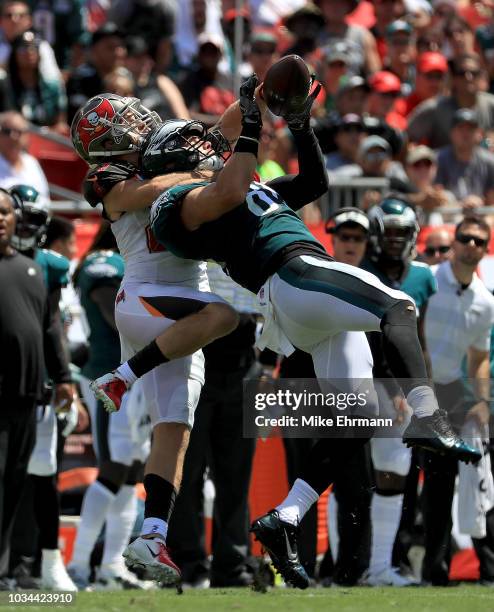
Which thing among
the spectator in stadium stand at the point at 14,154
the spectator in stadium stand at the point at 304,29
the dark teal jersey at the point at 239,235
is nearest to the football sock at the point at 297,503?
the dark teal jersey at the point at 239,235

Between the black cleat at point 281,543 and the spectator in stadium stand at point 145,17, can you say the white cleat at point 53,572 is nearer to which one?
the black cleat at point 281,543

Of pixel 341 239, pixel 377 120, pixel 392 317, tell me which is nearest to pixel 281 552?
pixel 392 317

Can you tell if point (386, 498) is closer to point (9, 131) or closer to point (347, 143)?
point (347, 143)

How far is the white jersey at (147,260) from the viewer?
670 centimetres

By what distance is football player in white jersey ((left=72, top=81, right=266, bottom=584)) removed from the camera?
21.0 feet

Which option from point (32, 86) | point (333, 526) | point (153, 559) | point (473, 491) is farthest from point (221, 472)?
point (32, 86)

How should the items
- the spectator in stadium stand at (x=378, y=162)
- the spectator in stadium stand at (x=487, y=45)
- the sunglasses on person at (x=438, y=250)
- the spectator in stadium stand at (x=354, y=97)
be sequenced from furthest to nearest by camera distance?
the spectator in stadium stand at (x=487, y=45) < the spectator in stadium stand at (x=354, y=97) < the spectator in stadium stand at (x=378, y=162) < the sunglasses on person at (x=438, y=250)

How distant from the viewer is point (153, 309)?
21.5 ft

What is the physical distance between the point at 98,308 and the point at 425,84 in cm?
606

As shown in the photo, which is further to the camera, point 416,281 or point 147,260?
point 416,281

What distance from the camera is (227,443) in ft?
28.3

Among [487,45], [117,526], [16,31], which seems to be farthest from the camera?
[487,45]

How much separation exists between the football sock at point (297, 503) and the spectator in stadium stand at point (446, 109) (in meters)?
7.26

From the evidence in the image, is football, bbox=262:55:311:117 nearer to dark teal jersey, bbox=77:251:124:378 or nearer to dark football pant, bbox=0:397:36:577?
dark football pant, bbox=0:397:36:577
